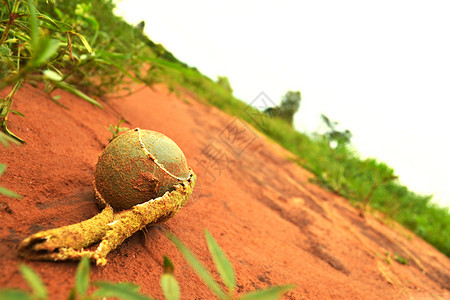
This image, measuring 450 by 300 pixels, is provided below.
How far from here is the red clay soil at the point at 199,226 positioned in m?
1.28

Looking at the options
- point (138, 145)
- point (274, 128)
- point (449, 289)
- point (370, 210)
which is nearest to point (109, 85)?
point (138, 145)

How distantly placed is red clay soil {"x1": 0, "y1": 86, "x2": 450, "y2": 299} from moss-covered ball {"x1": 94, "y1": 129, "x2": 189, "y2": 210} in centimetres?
18

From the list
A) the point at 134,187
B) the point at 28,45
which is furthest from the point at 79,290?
the point at 28,45

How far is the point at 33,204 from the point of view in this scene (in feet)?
4.57

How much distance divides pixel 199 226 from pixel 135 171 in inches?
31.1

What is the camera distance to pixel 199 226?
2053 millimetres

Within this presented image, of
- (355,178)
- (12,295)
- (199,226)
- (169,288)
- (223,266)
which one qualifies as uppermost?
(355,178)

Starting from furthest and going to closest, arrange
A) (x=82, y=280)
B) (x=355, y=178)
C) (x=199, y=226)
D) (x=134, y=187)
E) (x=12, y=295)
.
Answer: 1. (x=355, y=178)
2. (x=199, y=226)
3. (x=134, y=187)
4. (x=82, y=280)
5. (x=12, y=295)

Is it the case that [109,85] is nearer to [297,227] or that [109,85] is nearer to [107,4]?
[107,4]

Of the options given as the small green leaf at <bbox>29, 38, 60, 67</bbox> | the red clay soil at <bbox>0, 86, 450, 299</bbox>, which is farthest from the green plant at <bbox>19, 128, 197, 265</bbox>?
the small green leaf at <bbox>29, 38, 60, 67</bbox>

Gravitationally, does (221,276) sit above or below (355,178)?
below

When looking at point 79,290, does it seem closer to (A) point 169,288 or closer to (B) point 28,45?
(A) point 169,288

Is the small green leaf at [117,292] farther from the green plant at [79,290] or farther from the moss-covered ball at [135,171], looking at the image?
the moss-covered ball at [135,171]

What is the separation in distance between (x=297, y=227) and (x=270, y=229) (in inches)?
25.3
